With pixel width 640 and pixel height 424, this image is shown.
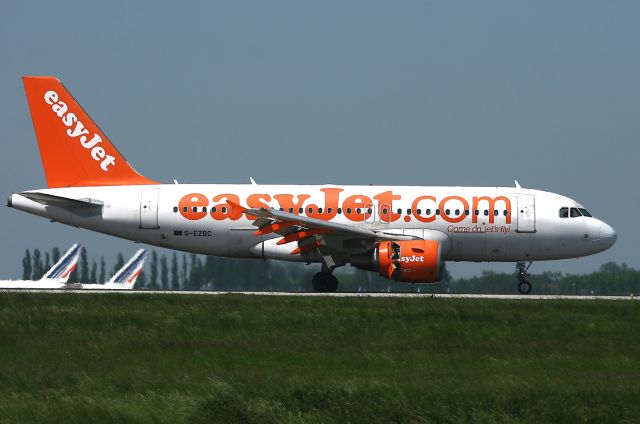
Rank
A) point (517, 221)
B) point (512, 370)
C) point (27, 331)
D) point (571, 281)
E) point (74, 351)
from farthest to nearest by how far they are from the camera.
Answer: point (571, 281) < point (517, 221) < point (27, 331) < point (74, 351) < point (512, 370)

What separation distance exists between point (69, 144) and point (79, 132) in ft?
1.98

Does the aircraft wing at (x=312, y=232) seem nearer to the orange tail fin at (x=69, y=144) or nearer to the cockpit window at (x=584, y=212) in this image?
the orange tail fin at (x=69, y=144)

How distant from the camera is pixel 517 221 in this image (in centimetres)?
4091

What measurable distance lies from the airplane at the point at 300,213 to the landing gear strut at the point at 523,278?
0.14ft

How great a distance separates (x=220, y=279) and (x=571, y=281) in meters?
27.2

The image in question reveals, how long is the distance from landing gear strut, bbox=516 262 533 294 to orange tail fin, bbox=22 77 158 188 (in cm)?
1396

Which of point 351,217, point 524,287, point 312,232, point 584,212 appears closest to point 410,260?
point 351,217

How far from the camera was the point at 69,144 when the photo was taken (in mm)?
41938

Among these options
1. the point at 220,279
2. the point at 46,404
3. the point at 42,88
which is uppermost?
the point at 42,88

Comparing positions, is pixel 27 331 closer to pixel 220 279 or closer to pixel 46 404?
pixel 46 404

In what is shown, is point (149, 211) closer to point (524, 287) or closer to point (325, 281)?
point (325, 281)

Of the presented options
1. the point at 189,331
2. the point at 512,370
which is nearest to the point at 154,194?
the point at 189,331

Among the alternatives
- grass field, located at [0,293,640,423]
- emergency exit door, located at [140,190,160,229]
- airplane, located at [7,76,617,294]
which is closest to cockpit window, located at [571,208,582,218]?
airplane, located at [7,76,617,294]

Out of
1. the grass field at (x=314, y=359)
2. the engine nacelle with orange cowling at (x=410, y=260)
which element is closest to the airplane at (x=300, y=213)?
the engine nacelle with orange cowling at (x=410, y=260)
